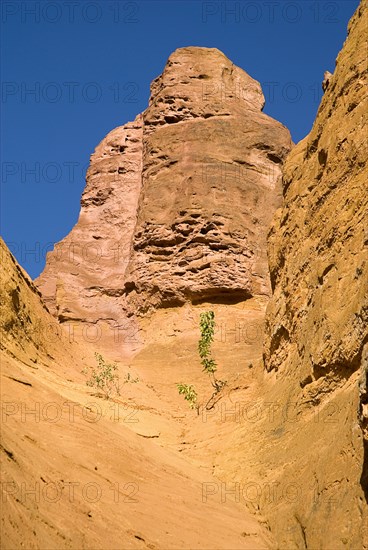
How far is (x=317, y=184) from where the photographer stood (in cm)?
1630

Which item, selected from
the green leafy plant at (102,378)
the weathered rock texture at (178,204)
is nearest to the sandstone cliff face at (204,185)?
the weathered rock texture at (178,204)

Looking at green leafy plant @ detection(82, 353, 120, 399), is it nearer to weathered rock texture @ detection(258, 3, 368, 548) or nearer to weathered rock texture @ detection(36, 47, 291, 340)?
weathered rock texture @ detection(258, 3, 368, 548)

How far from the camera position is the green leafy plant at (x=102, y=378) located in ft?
78.7

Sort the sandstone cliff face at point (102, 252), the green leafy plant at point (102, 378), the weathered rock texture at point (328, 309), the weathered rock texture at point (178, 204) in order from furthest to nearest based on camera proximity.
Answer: the sandstone cliff face at point (102, 252), the weathered rock texture at point (178, 204), the green leafy plant at point (102, 378), the weathered rock texture at point (328, 309)

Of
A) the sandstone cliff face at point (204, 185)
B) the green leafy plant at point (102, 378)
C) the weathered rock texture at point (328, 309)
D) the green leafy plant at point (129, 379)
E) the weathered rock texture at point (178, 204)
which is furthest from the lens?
the weathered rock texture at point (178, 204)

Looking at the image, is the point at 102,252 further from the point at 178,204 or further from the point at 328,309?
the point at 328,309

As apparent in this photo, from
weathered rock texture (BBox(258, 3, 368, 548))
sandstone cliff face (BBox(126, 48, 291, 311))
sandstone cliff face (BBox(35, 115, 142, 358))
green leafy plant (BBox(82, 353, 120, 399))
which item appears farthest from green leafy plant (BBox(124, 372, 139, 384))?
weathered rock texture (BBox(258, 3, 368, 548))

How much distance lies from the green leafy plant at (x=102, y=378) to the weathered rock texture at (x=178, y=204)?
35.2 feet

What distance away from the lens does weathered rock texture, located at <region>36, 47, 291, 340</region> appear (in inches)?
1532

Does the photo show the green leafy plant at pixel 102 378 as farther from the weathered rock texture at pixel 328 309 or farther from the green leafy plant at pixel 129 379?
the weathered rock texture at pixel 328 309

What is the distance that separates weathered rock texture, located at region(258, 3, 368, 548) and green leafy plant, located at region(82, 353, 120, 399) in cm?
707

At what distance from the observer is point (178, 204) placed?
1593 inches

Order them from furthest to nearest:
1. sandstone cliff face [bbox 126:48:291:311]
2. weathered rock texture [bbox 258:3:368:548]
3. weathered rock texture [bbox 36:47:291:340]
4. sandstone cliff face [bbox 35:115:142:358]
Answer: sandstone cliff face [bbox 35:115:142:358]
weathered rock texture [bbox 36:47:291:340]
sandstone cliff face [bbox 126:48:291:311]
weathered rock texture [bbox 258:3:368:548]

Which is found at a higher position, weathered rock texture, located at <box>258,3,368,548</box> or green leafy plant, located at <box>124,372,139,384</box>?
weathered rock texture, located at <box>258,3,368,548</box>
